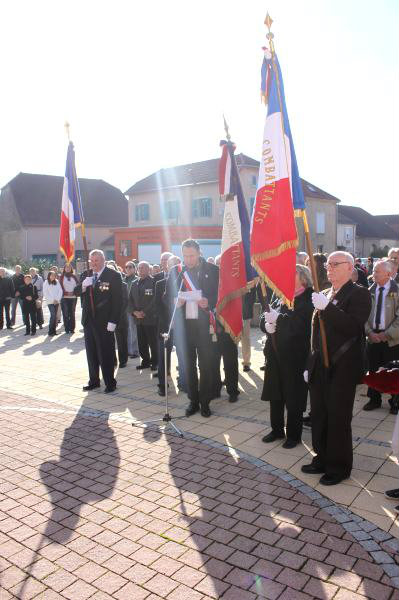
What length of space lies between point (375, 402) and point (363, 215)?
188 feet

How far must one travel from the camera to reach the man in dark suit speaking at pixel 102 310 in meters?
7.79

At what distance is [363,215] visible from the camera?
6003 cm

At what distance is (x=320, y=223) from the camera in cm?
4288

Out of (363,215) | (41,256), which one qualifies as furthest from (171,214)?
(363,215)

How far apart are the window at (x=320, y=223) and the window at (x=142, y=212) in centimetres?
1462

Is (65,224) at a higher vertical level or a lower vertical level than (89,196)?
lower

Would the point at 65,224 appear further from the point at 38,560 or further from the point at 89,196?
the point at 89,196

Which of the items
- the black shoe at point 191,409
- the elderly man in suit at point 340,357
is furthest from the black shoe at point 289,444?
the black shoe at point 191,409

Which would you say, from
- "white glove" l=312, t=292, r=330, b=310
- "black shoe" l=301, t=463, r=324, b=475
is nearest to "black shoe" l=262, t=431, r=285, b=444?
"black shoe" l=301, t=463, r=324, b=475

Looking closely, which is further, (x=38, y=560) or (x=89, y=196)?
(x=89, y=196)

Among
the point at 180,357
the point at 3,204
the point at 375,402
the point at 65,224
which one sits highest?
the point at 3,204

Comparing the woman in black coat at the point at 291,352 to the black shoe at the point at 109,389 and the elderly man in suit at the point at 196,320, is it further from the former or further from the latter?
the black shoe at the point at 109,389

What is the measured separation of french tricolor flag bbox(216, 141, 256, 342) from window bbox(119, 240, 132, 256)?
2716 cm

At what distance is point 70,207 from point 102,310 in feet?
5.72
